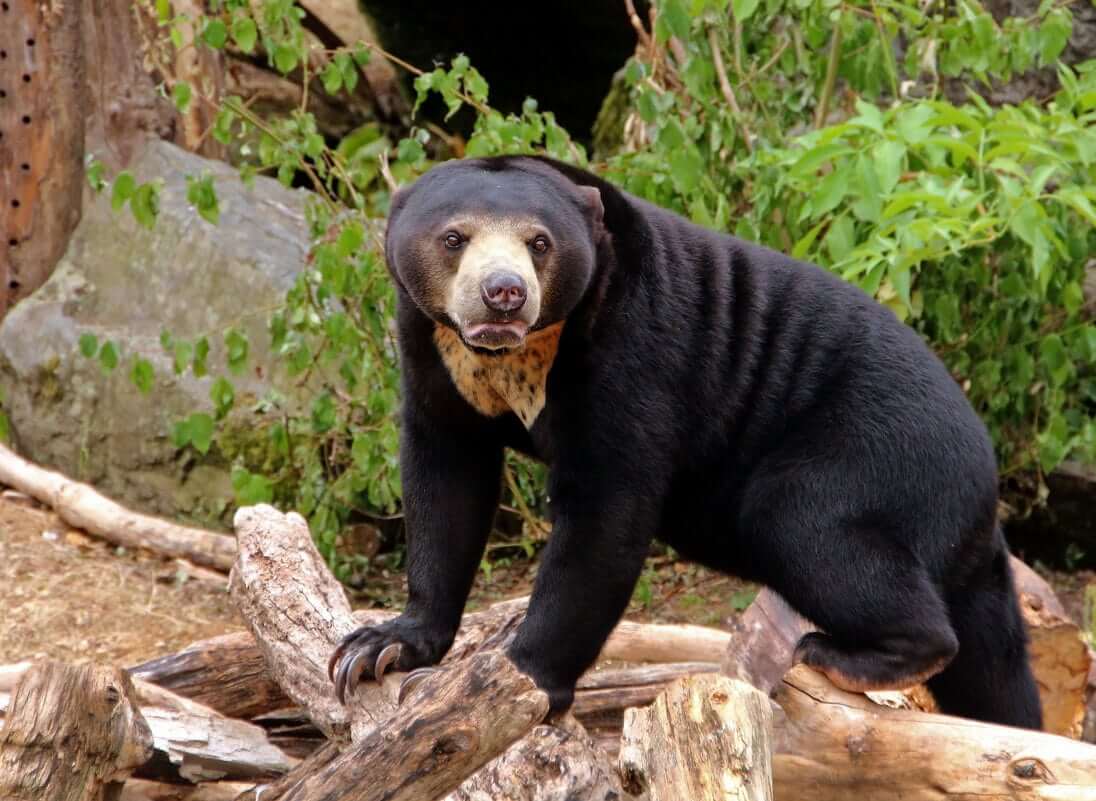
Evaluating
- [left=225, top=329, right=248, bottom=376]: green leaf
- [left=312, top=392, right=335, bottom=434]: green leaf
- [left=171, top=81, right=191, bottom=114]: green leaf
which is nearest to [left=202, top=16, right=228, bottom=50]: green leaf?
[left=171, top=81, right=191, bottom=114]: green leaf

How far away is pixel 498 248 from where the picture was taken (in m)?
3.45

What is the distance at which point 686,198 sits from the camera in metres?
5.70

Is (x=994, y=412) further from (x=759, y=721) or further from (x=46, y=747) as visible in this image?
(x=46, y=747)

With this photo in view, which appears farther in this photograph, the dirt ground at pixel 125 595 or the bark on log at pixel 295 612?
the dirt ground at pixel 125 595

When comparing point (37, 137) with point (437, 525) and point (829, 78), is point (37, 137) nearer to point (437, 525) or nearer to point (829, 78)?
point (829, 78)

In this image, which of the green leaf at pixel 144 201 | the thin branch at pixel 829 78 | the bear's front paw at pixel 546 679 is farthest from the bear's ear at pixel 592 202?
the green leaf at pixel 144 201

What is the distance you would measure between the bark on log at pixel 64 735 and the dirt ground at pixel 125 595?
8.83 feet

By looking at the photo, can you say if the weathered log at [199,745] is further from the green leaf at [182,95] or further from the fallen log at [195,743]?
the green leaf at [182,95]

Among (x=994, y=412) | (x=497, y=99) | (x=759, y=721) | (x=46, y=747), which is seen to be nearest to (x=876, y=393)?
(x=759, y=721)

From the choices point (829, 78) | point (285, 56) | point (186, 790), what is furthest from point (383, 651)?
point (829, 78)

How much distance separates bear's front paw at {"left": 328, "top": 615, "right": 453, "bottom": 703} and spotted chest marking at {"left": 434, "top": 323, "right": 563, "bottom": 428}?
60cm

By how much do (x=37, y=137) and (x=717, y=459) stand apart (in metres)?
5.69

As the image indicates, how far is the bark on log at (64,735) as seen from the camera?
8.99 feet

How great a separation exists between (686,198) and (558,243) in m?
2.28
